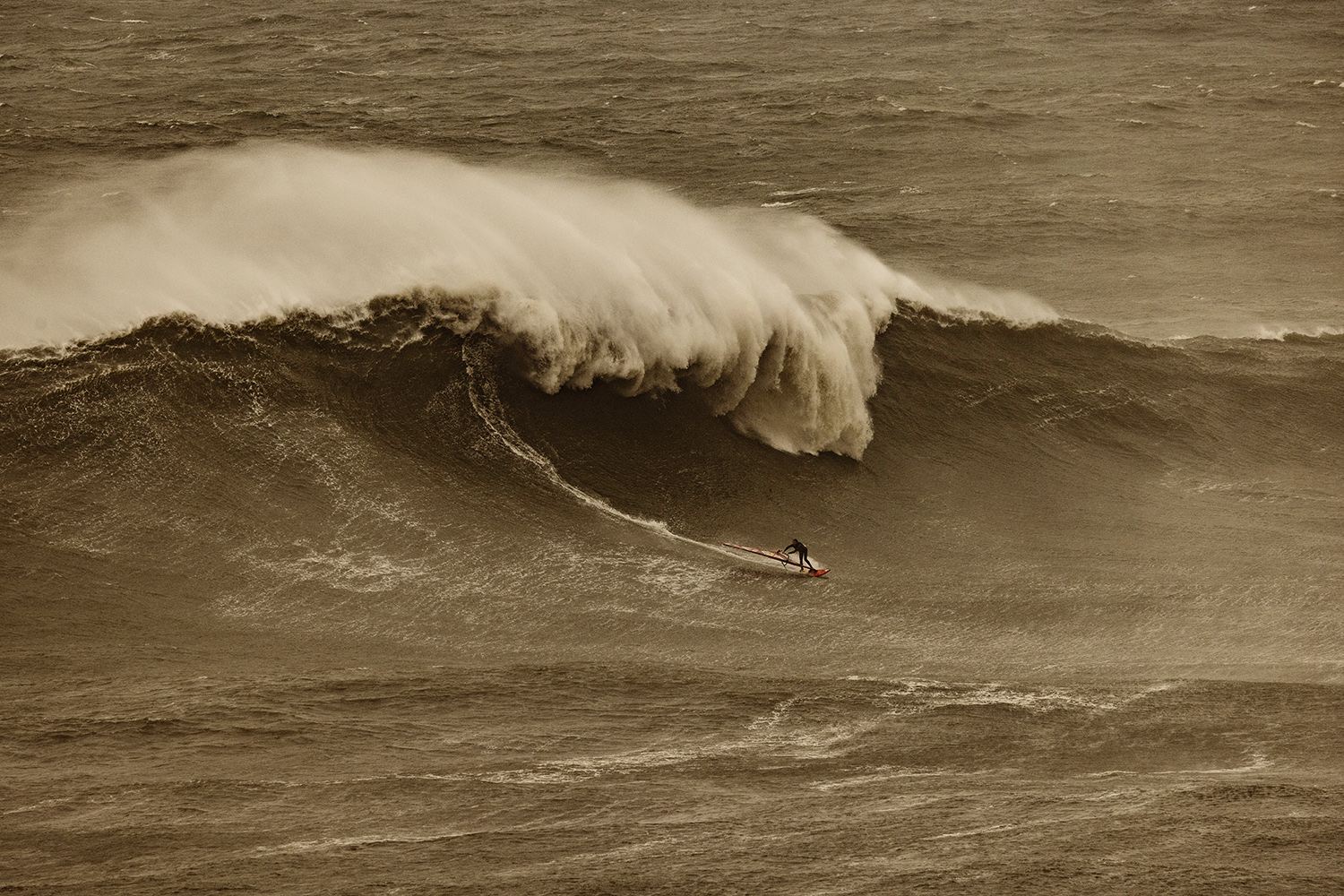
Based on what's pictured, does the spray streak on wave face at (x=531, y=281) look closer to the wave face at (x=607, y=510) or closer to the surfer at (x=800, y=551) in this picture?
the wave face at (x=607, y=510)

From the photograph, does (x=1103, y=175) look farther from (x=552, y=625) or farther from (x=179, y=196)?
(x=552, y=625)

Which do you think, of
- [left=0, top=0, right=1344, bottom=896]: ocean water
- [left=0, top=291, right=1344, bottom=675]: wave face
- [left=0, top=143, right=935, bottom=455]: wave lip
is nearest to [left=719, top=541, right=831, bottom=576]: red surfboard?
[left=0, top=291, right=1344, bottom=675]: wave face

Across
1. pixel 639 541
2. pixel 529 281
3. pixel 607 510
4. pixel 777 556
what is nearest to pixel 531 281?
pixel 529 281

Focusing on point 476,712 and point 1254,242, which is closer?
point 476,712

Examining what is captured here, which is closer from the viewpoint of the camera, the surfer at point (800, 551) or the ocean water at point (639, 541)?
the ocean water at point (639, 541)

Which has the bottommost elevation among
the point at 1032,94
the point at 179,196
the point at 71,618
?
the point at 71,618

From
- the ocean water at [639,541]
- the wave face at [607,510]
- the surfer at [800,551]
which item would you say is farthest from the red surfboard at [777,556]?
the ocean water at [639,541]

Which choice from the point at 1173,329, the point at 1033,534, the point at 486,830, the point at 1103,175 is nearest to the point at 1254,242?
the point at 1103,175
